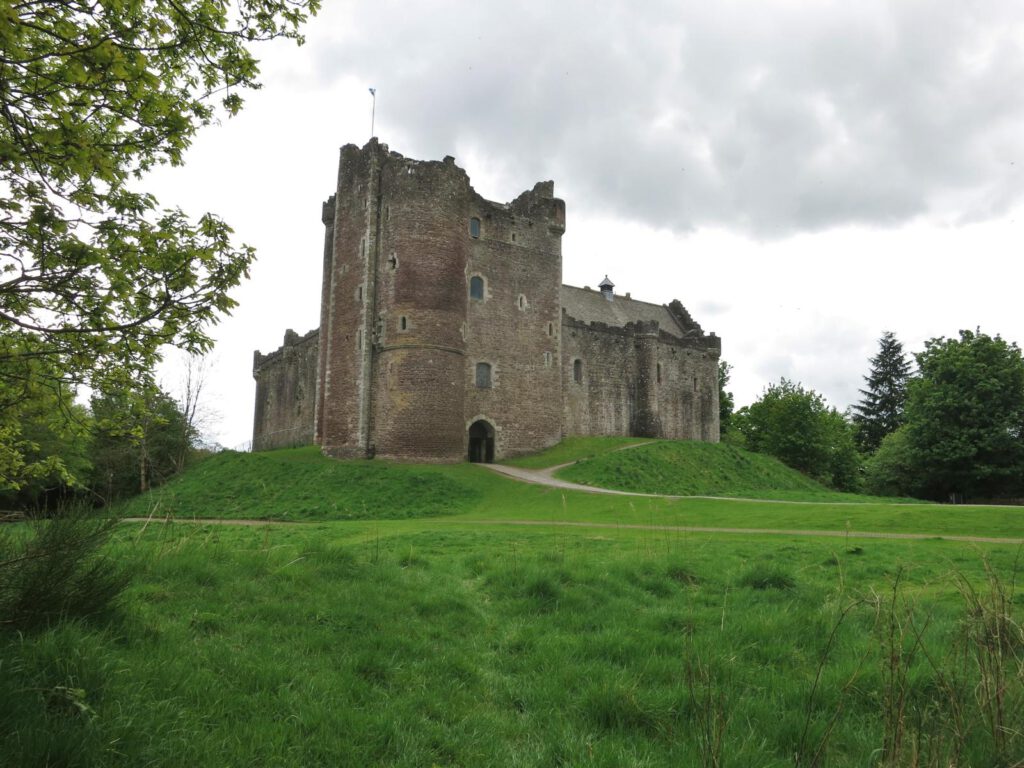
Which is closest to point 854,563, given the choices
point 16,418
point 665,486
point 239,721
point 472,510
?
point 239,721

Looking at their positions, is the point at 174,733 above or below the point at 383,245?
below

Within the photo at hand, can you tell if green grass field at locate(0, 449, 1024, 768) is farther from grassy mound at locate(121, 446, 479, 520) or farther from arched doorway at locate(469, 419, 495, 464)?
arched doorway at locate(469, 419, 495, 464)

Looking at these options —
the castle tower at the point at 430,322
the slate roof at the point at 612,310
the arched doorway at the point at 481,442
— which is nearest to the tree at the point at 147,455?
the castle tower at the point at 430,322

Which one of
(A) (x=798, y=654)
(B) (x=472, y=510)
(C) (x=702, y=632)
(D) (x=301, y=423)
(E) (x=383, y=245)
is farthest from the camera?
(D) (x=301, y=423)

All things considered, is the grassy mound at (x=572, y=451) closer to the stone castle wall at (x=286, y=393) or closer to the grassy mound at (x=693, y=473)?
the grassy mound at (x=693, y=473)

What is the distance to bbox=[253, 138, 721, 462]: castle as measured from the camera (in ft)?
115

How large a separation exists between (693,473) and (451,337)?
1438 cm

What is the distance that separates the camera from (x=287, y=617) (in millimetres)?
6500

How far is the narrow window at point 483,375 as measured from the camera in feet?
127

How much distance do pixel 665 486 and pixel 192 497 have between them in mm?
20586

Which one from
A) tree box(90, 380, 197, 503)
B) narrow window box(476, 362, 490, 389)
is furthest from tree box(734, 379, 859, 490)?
tree box(90, 380, 197, 503)

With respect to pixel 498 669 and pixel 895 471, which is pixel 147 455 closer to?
pixel 498 669

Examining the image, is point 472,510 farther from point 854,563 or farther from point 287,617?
point 287,617

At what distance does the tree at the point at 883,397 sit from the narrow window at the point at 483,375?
4283 centimetres
